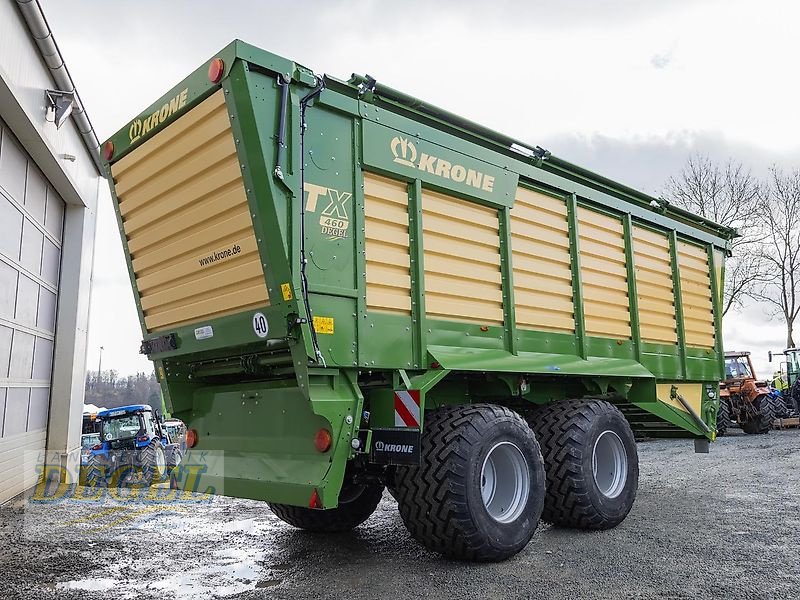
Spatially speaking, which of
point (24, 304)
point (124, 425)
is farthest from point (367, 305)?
point (124, 425)

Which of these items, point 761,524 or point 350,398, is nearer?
point 350,398

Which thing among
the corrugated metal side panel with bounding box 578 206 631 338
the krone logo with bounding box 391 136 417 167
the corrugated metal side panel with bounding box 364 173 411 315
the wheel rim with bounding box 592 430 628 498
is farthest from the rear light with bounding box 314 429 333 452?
the corrugated metal side panel with bounding box 578 206 631 338

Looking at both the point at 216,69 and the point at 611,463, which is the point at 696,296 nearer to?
the point at 611,463

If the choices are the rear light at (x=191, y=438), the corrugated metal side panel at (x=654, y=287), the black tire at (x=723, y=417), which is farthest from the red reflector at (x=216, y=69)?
the black tire at (x=723, y=417)

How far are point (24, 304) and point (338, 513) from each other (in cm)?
597

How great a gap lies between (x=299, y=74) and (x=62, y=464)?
8.87 m

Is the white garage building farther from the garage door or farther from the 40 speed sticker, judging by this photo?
the 40 speed sticker

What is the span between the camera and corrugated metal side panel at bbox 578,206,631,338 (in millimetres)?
6211

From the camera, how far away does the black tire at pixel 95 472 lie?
37.8 feet

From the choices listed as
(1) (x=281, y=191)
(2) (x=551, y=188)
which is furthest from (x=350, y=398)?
(2) (x=551, y=188)

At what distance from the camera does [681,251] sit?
25.3ft

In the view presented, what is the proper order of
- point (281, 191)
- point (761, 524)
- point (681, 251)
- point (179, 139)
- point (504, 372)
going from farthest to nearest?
point (681, 251) < point (761, 524) < point (504, 372) < point (179, 139) < point (281, 191)

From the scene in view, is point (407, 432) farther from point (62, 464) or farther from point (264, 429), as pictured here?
point (62, 464)

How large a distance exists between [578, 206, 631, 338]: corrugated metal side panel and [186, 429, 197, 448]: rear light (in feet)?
11.8
